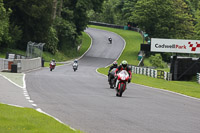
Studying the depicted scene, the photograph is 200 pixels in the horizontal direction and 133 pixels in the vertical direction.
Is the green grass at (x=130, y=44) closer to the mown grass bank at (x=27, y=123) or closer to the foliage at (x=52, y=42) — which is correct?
the foliage at (x=52, y=42)

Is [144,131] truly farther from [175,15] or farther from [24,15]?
[175,15]

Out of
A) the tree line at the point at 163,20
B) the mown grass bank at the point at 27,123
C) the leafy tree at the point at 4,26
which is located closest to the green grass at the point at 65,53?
the leafy tree at the point at 4,26

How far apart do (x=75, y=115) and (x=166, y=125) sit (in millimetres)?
2262

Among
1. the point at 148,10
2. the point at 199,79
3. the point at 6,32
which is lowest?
the point at 199,79

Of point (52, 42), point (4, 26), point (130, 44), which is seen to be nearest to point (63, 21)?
point (52, 42)

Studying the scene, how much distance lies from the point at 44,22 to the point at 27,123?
57.3m

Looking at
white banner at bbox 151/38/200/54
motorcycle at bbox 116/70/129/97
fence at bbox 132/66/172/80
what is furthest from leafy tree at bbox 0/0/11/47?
motorcycle at bbox 116/70/129/97

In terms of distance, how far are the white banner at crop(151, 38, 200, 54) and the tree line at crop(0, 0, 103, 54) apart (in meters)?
17.6

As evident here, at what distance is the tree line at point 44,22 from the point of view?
58625mm

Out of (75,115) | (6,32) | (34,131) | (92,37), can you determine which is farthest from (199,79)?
(92,37)

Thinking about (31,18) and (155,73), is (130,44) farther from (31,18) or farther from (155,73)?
(155,73)

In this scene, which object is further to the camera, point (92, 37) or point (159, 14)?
point (92, 37)

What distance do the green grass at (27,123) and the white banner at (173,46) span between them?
122 ft

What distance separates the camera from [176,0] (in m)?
90.1
